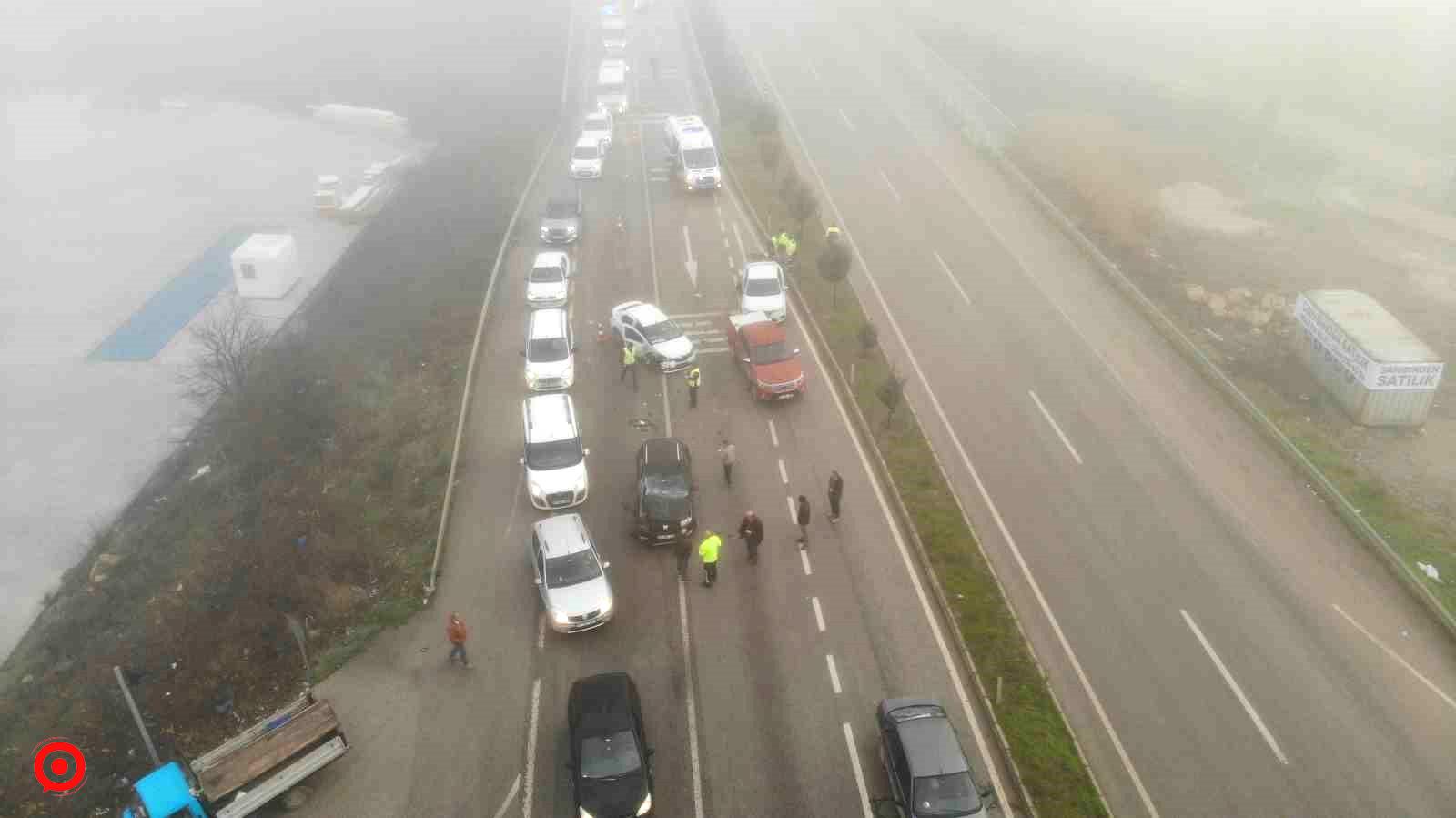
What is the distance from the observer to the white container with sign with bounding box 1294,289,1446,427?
2683cm

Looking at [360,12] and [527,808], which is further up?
[360,12]

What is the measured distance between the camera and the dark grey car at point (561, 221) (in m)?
39.7

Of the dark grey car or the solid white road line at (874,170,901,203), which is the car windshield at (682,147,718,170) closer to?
the dark grey car

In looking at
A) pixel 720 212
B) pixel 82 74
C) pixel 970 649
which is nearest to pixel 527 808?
pixel 970 649

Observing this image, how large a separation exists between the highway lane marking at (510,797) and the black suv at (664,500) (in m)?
6.91

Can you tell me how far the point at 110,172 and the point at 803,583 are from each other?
63.3 metres

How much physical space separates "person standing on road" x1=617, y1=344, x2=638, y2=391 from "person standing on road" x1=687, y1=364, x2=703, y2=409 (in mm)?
1806

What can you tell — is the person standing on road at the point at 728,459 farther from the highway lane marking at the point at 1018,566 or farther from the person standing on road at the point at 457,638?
the person standing on road at the point at 457,638

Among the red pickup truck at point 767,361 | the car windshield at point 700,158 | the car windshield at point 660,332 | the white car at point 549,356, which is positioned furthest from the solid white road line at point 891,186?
the white car at point 549,356

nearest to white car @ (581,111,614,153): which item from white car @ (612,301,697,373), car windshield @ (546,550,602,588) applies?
white car @ (612,301,697,373)

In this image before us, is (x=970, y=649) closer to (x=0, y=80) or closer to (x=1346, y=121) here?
(x=1346, y=121)

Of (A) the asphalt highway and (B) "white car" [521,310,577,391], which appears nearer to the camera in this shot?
(A) the asphalt highway

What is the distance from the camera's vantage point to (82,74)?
285 feet

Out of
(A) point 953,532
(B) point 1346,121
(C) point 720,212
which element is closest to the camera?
(A) point 953,532
